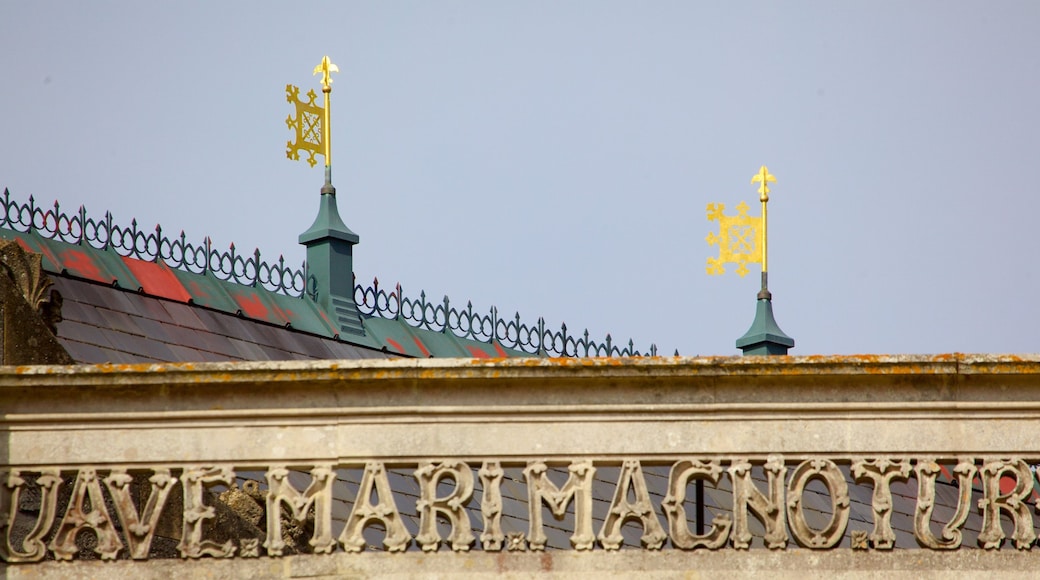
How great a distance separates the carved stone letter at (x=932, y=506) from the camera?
1009 cm

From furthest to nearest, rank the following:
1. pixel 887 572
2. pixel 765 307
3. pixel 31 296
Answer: pixel 765 307 < pixel 31 296 < pixel 887 572

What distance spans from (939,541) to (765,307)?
19.6m

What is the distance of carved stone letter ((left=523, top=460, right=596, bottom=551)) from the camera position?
10.1 metres

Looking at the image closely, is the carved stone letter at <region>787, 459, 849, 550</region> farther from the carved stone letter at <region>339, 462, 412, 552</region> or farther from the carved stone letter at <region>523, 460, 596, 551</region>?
the carved stone letter at <region>339, 462, 412, 552</region>

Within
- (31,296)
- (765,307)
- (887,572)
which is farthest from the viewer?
(765,307)

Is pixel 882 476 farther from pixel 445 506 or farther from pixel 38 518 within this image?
pixel 38 518

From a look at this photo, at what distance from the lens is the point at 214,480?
10398 mm

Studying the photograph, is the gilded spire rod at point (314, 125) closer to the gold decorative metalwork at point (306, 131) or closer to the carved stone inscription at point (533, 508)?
the gold decorative metalwork at point (306, 131)

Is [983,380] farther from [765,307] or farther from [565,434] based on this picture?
[765,307]

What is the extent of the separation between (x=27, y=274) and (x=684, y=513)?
14.4ft

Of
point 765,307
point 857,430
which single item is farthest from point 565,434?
point 765,307

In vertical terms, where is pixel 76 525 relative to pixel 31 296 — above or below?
below

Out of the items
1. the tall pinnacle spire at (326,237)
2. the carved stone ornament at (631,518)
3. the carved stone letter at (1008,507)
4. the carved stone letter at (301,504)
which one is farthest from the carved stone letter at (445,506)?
the tall pinnacle spire at (326,237)

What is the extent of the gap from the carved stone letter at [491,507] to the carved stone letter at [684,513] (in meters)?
0.82
